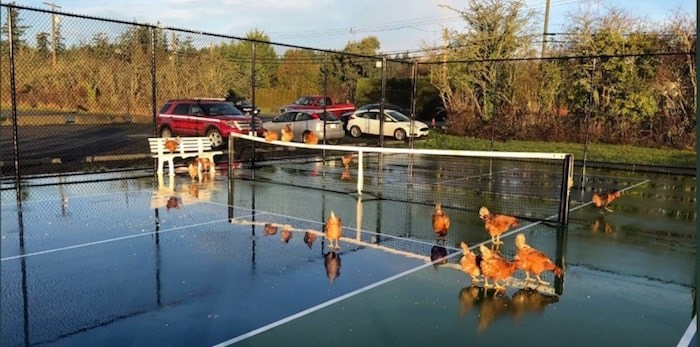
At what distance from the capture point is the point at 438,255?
6.45 meters

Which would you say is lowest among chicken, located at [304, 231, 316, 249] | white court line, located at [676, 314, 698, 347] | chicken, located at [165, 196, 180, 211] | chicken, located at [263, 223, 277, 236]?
white court line, located at [676, 314, 698, 347]

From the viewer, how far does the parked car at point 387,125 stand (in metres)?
25.0

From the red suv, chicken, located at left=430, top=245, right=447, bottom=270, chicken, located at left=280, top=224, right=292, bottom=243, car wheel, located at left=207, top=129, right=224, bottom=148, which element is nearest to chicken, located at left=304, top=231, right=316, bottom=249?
chicken, located at left=280, top=224, right=292, bottom=243

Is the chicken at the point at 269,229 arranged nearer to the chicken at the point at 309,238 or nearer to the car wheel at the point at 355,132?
the chicken at the point at 309,238

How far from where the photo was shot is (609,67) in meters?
21.7

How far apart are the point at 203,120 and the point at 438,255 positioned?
13840 mm

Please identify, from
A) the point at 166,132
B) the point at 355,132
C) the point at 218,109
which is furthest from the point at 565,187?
the point at 355,132

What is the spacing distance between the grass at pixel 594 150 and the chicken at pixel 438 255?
12247 millimetres

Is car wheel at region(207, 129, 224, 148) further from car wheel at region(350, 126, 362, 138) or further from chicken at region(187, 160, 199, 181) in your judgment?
car wheel at region(350, 126, 362, 138)

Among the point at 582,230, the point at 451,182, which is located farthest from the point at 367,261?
the point at 451,182

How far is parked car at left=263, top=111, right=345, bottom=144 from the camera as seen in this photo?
2253 centimetres

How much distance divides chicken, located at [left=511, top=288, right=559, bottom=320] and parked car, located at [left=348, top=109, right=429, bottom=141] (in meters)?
19.5

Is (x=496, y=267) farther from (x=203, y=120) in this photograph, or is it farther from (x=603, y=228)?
(x=203, y=120)

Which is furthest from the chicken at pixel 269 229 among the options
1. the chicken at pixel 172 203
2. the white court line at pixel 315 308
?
the white court line at pixel 315 308
